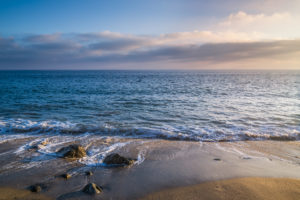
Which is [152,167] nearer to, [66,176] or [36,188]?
[66,176]

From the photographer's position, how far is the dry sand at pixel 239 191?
4434mm

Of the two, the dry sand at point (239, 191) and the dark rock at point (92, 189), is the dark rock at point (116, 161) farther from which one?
the dry sand at point (239, 191)

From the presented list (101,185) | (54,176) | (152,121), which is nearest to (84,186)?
(101,185)

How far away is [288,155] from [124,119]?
9.73m

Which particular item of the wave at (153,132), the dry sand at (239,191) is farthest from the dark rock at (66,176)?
the wave at (153,132)

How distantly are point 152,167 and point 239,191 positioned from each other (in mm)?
2745

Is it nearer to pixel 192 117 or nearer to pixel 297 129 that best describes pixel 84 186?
pixel 192 117

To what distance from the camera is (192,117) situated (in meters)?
13.4

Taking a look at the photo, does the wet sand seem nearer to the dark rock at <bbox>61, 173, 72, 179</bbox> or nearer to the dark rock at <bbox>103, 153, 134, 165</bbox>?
the dark rock at <bbox>61, 173, 72, 179</bbox>

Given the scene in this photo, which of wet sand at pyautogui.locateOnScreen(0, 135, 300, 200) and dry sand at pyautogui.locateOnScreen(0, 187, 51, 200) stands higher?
dry sand at pyautogui.locateOnScreen(0, 187, 51, 200)

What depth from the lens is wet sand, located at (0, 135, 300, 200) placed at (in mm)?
4762

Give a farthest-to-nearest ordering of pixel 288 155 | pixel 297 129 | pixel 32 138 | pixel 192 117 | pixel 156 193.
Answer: pixel 192 117 < pixel 297 129 < pixel 32 138 < pixel 288 155 < pixel 156 193

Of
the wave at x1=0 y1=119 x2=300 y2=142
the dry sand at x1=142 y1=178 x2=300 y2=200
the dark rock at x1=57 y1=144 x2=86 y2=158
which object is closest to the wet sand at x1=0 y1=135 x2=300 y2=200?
the dry sand at x1=142 y1=178 x2=300 y2=200

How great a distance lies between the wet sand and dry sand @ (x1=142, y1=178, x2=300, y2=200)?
3 cm
